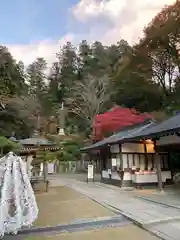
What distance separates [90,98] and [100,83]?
2462 millimetres

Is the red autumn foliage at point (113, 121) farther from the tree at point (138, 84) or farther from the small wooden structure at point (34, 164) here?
the small wooden structure at point (34, 164)

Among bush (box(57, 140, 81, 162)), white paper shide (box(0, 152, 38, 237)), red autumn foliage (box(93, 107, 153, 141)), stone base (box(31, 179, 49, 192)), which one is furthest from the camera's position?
bush (box(57, 140, 81, 162))

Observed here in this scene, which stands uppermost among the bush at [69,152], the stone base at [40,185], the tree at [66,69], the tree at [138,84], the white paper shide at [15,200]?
the tree at [66,69]

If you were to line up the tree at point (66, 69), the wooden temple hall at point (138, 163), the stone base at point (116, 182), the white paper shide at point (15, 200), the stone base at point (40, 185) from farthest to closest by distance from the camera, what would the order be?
the tree at point (66, 69) → the stone base at point (116, 182) → the stone base at point (40, 185) → the wooden temple hall at point (138, 163) → the white paper shide at point (15, 200)

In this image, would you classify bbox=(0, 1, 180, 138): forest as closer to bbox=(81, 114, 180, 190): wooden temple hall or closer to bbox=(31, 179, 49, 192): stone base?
bbox=(31, 179, 49, 192): stone base

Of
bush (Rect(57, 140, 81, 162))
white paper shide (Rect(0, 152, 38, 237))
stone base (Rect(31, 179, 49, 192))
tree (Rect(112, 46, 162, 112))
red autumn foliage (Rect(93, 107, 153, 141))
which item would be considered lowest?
stone base (Rect(31, 179, 49, 192))

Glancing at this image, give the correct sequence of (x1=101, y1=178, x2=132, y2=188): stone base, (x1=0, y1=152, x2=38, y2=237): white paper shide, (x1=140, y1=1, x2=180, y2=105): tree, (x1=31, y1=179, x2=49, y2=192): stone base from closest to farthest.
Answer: (x1=0, y1=152, x2=38, y2=237): white paper shide → (x1=31, y1=179, x2=49, y2=192): stone base → (x1=101, y1=178, x2=132, y2=188): stone base → (x1=140, y1=1, x2=180, y2=105): tree

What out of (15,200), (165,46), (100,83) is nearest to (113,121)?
(165,46)

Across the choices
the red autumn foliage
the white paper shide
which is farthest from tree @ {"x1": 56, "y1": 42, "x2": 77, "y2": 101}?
the white paper shide

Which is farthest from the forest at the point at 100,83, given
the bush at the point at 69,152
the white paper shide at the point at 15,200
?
the white paper shide at the point at 15,200

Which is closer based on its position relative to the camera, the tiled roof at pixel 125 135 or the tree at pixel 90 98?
the tiled roof at pixel 125 135

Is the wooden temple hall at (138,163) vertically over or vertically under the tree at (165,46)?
under

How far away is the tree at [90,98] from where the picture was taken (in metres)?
31.5

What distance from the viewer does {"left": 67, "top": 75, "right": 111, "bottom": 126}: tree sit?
31.5 meters
